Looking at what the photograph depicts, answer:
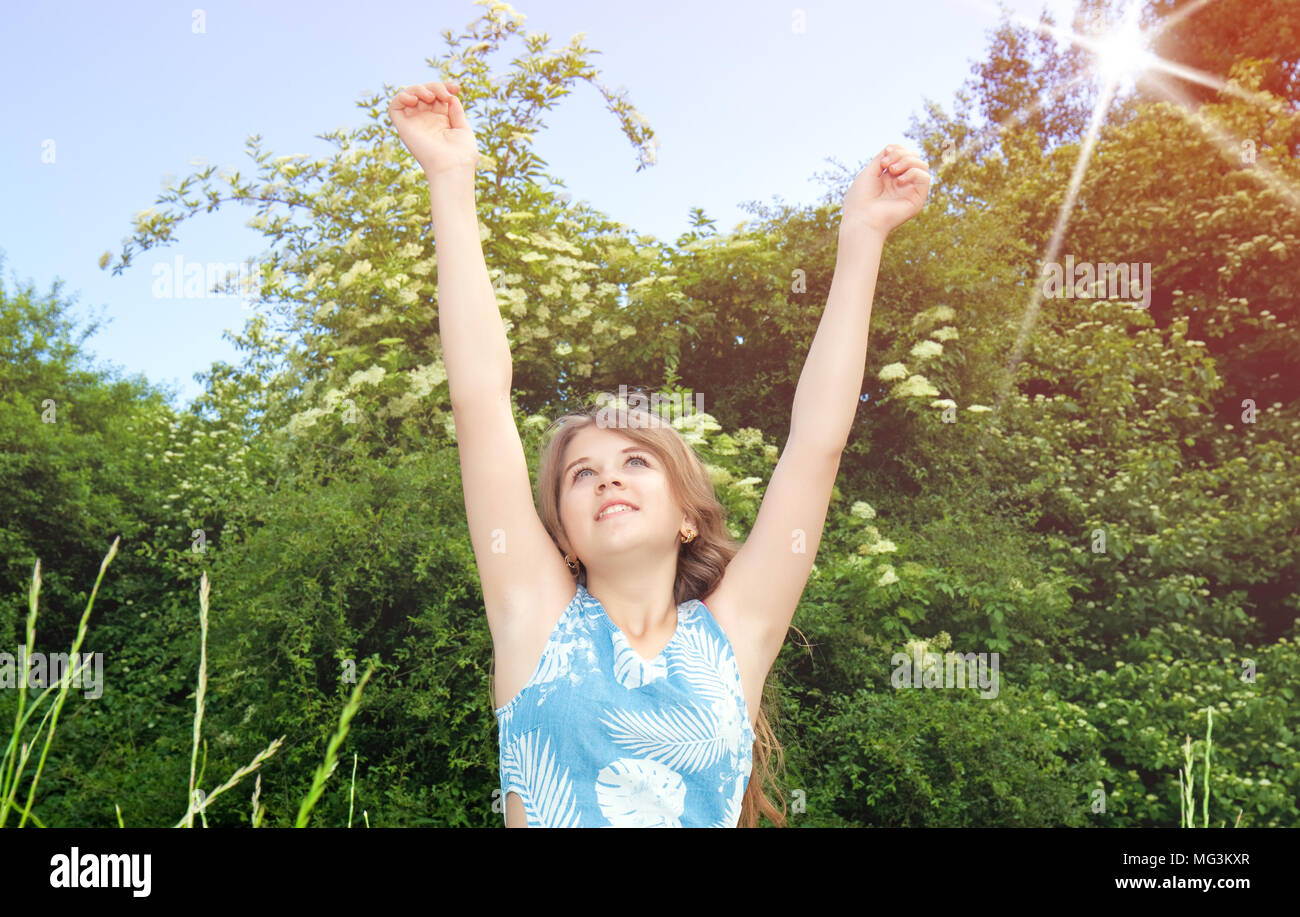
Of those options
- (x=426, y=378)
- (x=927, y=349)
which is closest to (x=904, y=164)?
(x=426, y=378)

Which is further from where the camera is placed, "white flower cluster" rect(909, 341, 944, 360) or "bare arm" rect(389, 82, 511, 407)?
"white flower cluster" rect(909, 341, 944, 360)

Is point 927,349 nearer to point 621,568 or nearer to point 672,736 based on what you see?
point 621,568

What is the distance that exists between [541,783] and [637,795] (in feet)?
0.49

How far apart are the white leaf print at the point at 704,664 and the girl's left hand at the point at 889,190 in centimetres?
78

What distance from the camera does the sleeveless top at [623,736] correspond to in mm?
1430

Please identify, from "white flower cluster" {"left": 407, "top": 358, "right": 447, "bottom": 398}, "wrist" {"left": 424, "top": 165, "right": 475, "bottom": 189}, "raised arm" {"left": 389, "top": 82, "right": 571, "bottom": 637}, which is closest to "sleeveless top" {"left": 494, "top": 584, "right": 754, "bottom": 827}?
"raised arm" {"left": 389, "top": 82, "right": 571, "bottom": 637}

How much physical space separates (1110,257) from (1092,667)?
4.68 metres

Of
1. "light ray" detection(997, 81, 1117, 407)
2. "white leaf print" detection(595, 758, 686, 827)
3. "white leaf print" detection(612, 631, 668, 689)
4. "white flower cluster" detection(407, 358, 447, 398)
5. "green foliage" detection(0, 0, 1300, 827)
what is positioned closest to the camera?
"white leaf print" detection(595, 758, 686, 827)

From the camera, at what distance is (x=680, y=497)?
1.84m

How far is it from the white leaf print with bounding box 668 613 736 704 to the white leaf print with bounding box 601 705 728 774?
0.06m

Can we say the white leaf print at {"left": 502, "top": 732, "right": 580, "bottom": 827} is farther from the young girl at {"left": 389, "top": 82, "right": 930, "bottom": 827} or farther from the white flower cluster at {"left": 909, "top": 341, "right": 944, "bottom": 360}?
the white flower cluster at {"left": 909, "top": 341, "right": 944, "bottom": 360}

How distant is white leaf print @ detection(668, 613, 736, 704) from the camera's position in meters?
1.57
